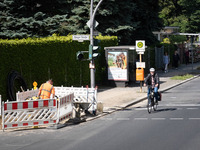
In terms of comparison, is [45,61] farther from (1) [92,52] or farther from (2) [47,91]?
(2) [47,91]

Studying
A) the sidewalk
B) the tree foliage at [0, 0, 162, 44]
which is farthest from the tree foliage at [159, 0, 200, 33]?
the sidewalk

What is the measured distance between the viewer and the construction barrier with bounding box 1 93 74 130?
45.4ft

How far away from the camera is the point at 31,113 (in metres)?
14.2

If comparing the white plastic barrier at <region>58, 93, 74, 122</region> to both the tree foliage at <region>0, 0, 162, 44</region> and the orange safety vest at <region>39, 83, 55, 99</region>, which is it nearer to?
the orange safety vest at <region>39, 83, 55, 99</region>

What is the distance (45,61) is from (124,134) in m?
10.5

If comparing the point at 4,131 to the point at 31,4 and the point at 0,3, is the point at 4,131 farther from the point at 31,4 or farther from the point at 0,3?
the point at 31,4

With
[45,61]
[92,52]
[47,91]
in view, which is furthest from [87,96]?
[45,61]

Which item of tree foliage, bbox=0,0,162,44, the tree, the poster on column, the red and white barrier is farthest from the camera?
tree foliage, bbox=0,0,162,44

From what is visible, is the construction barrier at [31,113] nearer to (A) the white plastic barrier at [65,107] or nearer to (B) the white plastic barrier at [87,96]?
(A) the white plastic barrier at [65,107]

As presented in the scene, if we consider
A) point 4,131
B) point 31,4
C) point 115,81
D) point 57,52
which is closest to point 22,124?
point 4,131

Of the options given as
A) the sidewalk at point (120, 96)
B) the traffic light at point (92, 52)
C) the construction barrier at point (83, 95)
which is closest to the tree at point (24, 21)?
the sidewalk at point (120, 96)

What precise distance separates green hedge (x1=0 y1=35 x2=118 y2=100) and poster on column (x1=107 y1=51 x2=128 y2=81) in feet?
3.02

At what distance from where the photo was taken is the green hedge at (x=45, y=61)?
18906mm

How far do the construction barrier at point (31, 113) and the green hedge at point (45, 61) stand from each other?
4.38 metres
